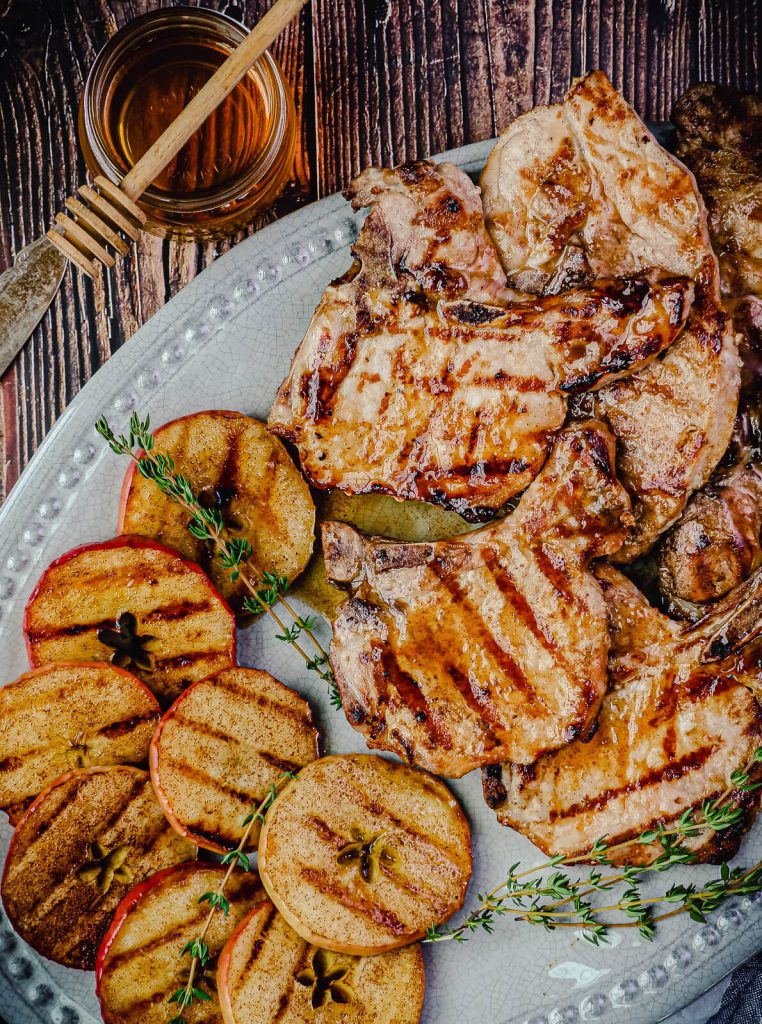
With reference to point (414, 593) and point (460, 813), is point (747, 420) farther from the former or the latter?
point (460, 813)

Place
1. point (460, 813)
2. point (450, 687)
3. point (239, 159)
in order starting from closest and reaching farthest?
point (450, 687)
point (460, 813)
point (239, 159)

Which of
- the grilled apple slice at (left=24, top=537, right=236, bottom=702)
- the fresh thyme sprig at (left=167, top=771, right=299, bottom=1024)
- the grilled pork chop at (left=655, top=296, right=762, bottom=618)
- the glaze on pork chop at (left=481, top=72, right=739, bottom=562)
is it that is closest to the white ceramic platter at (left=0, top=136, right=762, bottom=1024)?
the grilled apple slice at (left=24, top=537, right=236, bottom=702)

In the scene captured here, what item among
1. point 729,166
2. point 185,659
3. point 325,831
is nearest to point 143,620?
point 185,659

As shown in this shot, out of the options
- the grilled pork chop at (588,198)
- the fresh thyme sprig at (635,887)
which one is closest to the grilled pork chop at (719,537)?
the fresh thyme sprig at (635,887)

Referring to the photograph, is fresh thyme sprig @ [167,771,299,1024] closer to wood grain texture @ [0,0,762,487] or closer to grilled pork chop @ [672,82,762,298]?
wood grain texture @ [0,0,762,487]

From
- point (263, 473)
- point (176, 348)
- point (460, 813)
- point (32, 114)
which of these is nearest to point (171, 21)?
point (32, 114)

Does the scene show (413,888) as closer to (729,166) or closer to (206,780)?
(206,780)

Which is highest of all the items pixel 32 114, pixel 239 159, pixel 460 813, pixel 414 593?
pixel 32 114
